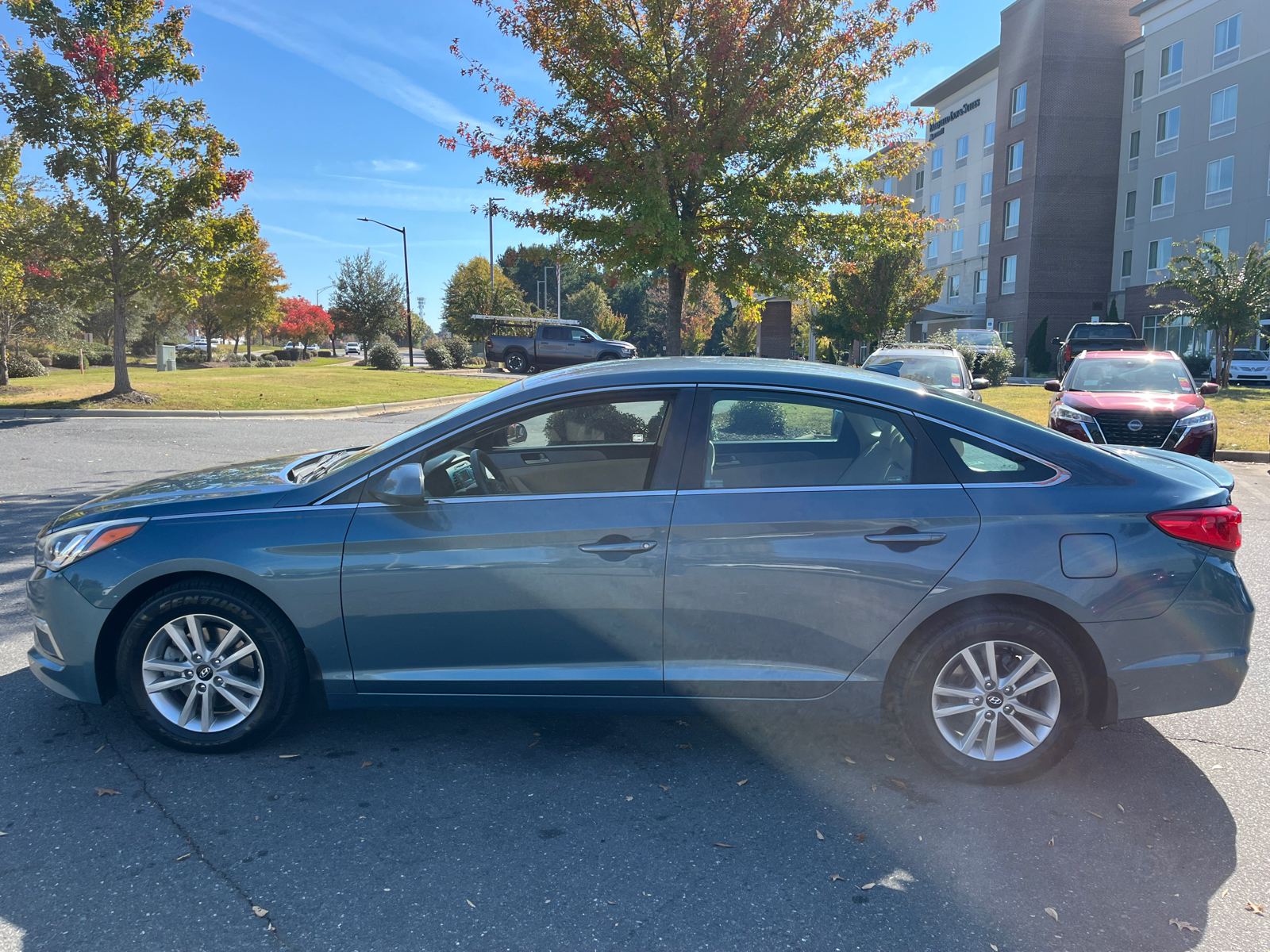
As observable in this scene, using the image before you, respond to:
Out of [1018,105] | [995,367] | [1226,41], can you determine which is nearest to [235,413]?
[995,367]

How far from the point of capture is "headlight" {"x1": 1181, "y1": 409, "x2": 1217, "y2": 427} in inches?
395

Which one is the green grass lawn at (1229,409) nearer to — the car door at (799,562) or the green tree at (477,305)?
the car door at (799,562)

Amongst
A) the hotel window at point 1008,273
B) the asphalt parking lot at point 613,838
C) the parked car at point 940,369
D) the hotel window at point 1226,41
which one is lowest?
the asphalt parking lot at point 613,838

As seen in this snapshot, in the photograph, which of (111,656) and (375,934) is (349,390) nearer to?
(111,656)

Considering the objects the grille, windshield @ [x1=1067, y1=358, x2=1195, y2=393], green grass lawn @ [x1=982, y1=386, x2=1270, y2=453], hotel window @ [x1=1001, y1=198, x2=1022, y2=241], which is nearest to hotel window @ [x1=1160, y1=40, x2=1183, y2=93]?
hotel window @ [x1=1001, y1=198, x2=1022, y2=241]

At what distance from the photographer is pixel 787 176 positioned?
1216 centimetres

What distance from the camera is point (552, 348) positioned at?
32.7 metres

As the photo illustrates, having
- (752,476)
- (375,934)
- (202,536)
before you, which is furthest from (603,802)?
(202,536)

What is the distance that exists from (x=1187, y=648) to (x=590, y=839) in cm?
230

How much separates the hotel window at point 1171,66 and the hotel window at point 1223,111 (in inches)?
109

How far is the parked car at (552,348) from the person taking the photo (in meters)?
31.9

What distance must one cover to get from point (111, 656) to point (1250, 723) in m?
4.97

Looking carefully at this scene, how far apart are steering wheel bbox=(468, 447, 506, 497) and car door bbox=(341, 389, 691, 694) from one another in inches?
7.8

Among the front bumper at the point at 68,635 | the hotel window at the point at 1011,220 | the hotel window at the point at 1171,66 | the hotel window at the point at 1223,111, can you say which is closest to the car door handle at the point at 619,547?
the front bumper at the point at 68,635
